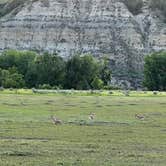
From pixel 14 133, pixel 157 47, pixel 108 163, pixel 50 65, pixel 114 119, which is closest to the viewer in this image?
pixel 108 163

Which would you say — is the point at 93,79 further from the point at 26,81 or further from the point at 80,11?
the point at 80,11

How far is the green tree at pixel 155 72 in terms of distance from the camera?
353 ft

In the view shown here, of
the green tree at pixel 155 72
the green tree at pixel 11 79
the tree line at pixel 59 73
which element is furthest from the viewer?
the green tree at pixel 155 72

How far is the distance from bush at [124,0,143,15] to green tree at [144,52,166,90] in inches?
1279

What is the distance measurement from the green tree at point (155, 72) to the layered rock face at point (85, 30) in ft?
66.9

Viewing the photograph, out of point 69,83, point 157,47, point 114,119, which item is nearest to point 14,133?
point 114,119

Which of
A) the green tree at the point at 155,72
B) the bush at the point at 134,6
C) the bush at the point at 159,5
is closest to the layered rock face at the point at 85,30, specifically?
the bush at the point at 134,6

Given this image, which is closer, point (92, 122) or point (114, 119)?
point (92, 122)

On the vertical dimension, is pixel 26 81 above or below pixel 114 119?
below

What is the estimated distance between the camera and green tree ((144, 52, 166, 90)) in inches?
4240

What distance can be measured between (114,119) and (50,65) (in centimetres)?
7054

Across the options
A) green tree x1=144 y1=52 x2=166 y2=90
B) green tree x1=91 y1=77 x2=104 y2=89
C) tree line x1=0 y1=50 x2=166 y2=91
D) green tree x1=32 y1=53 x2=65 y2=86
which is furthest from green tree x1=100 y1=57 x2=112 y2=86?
green tree x1=32 y1=53 x2=65 y2=86

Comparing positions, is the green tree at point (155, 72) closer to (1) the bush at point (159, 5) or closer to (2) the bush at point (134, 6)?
(2) the bush at point (134, 6)

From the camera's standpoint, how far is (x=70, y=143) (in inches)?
907
